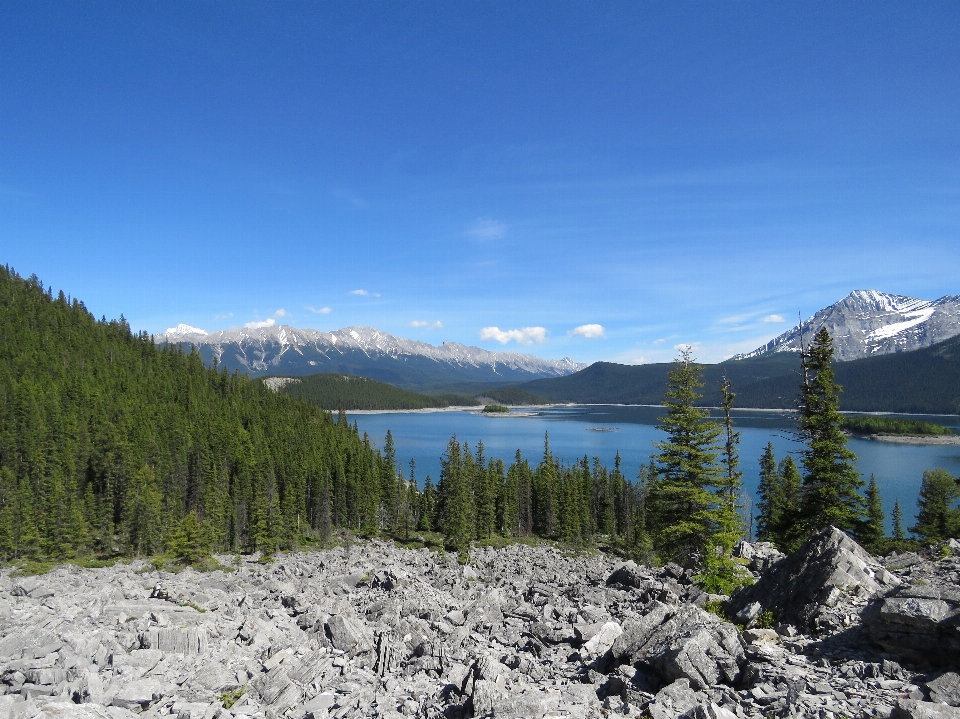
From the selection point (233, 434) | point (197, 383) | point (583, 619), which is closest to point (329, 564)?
point (583, 619)

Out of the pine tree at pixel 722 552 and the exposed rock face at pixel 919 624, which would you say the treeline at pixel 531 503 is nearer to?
the pine tree at pixel 722 552

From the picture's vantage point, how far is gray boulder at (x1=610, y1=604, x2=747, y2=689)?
10.8 meters

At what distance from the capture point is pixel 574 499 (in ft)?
284

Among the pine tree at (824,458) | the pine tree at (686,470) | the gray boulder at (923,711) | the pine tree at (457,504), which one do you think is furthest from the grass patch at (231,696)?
the pine tree at (457,504)

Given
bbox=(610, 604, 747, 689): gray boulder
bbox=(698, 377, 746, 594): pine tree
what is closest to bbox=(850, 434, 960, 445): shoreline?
bbox=(698, 377, 746, 594): pine tree

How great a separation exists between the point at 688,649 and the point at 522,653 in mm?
6306

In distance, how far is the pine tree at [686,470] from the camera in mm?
28344

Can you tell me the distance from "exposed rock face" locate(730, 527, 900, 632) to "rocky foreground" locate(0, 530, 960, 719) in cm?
5

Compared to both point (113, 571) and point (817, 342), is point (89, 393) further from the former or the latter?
point (817, 342)

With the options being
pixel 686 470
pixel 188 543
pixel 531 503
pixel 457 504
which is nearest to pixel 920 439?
pixel 531 503

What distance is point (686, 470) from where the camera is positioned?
94.8 ft

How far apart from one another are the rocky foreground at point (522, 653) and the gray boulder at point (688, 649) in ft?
0.13

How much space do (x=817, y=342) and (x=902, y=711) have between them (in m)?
26.3

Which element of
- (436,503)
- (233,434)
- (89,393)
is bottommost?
(436,503)
